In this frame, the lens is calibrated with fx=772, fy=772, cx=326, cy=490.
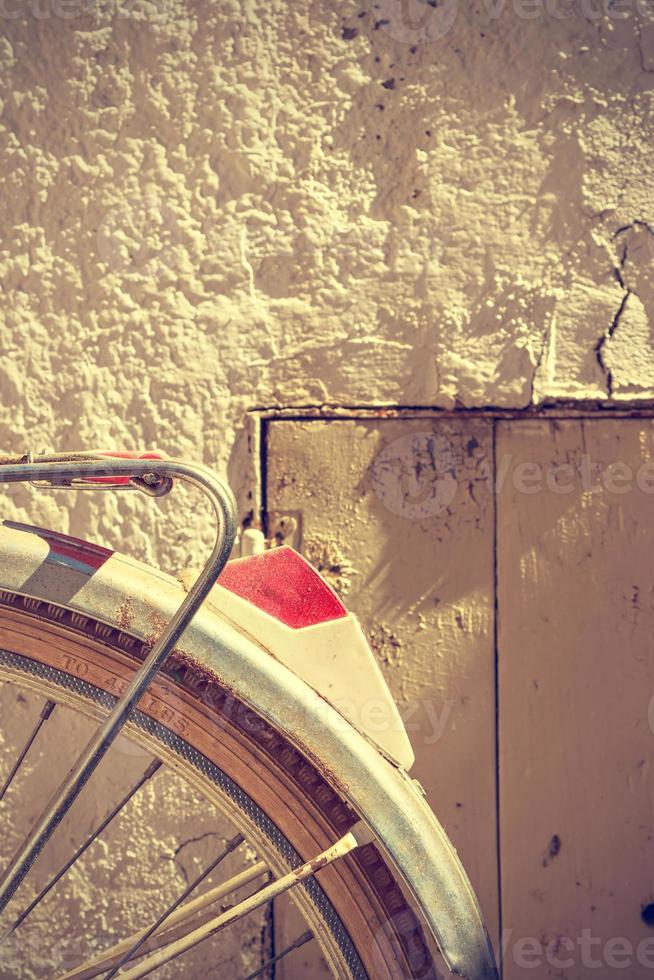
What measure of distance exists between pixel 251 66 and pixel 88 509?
87 cm

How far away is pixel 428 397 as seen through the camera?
145 cm

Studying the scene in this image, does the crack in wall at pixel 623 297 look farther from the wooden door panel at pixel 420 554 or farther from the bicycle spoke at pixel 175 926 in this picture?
the bicycle spoke at pixel 175 926

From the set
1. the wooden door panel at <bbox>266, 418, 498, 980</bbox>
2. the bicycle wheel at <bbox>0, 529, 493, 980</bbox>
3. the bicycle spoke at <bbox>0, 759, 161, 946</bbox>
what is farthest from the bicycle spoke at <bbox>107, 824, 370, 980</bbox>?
the wooden door panel at <bbox>266, 418, 498, 980</bbox>

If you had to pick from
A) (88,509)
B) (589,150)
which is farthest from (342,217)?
(88,509)

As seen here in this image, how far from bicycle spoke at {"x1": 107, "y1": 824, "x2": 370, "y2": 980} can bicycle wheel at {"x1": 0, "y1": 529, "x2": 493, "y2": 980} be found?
25mm

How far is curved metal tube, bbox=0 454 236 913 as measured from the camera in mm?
897

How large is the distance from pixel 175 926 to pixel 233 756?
1.27 feet

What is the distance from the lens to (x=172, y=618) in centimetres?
93

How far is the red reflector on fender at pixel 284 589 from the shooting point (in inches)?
40.1

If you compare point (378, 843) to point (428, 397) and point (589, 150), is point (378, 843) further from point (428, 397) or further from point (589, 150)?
point (589, 150)

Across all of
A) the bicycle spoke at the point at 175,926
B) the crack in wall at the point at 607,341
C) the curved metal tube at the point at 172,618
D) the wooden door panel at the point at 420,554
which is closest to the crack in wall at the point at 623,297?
the crack in wall at the point at 607,341

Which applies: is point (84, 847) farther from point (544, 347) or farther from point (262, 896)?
point (544, 347)

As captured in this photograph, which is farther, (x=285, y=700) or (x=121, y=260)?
(x=121, y=260)

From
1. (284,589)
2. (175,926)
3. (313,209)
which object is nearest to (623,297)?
(313,209)
